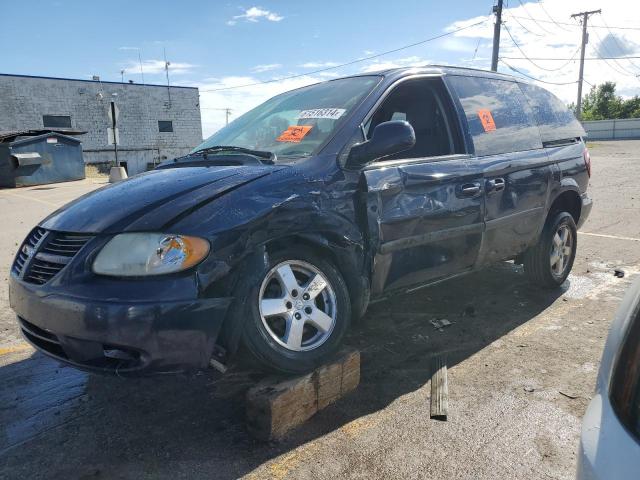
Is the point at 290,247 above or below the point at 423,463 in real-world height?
above

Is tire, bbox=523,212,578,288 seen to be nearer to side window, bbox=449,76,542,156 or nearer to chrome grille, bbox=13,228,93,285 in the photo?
side window, bbox=449,76,542,156

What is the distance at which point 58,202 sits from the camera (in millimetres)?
13422

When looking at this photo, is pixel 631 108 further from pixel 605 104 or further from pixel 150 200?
pixel 150 200

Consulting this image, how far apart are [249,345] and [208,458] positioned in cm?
55

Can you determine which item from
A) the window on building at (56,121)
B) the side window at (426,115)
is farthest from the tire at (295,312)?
the window on building at (56,121)

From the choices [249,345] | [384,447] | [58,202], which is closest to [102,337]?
[249,345]

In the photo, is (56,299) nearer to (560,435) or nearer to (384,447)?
(384,447)

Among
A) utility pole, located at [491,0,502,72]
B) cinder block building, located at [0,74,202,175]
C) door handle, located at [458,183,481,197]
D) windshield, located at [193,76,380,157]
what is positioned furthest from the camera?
cinder block building, located at [0,74,202,175]

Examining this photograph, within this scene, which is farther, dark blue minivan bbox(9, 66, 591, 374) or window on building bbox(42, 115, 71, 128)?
window on building bbox(42, 115, 71, 128)

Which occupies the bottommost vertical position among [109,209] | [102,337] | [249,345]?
[249,345]

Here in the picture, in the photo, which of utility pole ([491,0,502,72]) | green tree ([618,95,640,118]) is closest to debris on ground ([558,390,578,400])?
utility pole ([491,0,502,72])

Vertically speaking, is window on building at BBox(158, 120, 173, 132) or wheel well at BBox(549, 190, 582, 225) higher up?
window on building at BBox(158, 120, 173, 132)

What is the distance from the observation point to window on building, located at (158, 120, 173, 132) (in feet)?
116

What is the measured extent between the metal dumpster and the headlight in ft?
64.6
